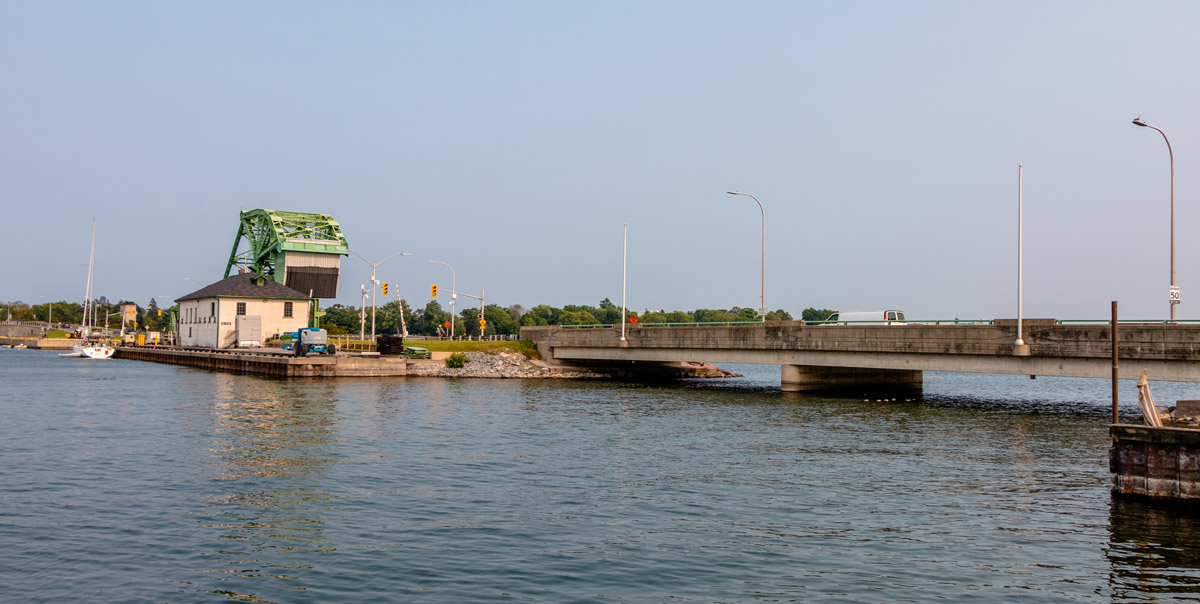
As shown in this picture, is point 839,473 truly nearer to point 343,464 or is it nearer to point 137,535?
point 343,464

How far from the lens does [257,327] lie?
104 m

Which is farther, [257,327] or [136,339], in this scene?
[136,339]

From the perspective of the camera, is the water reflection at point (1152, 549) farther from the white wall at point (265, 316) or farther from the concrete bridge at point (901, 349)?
the white wall at point (265, 316)

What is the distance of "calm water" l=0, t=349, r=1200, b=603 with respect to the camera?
15.4 m

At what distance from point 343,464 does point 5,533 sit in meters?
10.8

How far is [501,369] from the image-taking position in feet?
265

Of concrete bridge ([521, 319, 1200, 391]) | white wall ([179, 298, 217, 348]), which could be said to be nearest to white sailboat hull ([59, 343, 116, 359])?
white wall ([179, 298, 217, 348])

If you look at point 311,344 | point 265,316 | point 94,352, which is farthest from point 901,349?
point 94,352

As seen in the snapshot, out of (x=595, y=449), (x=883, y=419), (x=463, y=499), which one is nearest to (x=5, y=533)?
(x=463, y=499)

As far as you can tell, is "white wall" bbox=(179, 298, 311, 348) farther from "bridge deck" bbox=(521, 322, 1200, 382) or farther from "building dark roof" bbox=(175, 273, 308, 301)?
"bridge deck" bbox=(521, 322, 1200, 382)

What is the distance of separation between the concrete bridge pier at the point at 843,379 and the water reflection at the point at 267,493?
3500 centimetres

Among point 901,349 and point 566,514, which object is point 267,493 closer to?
point 566,514

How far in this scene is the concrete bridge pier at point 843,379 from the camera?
65.1 m

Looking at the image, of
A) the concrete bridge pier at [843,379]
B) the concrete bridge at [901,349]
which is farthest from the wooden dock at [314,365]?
the concrete bridge pier at [843,379]
